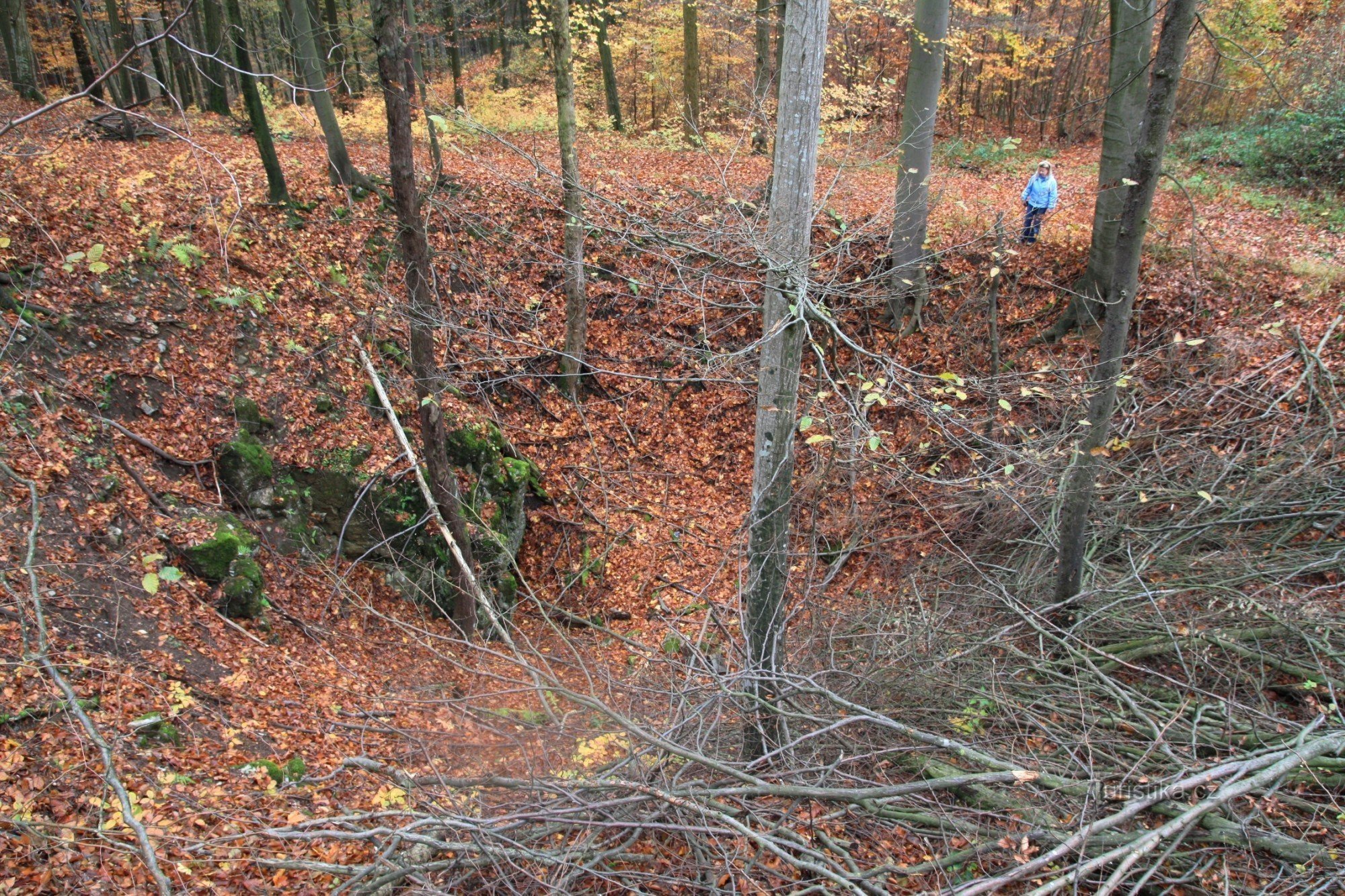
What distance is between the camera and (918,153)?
10.9m

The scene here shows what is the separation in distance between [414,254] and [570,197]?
4752mm

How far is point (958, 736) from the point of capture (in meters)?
5.31

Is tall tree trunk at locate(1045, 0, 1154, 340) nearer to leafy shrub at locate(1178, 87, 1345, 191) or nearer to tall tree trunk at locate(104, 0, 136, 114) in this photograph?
leafy shrub at locate(1178, 87, 1345, 191)

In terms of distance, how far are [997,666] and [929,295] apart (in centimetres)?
754

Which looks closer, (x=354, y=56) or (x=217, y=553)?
(x=217, y=553)

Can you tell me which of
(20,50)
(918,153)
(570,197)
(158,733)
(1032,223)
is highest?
(20,50)

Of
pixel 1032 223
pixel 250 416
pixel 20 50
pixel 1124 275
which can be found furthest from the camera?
pixel 20 50

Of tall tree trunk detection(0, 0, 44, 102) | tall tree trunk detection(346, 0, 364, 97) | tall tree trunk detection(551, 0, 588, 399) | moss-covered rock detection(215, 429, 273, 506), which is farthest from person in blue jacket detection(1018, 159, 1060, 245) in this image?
tall tree trunk detection(0, 0, 44, 102)

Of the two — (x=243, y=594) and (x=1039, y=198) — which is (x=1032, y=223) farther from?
(x=243, y=594)

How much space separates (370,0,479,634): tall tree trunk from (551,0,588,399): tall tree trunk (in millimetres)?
2169

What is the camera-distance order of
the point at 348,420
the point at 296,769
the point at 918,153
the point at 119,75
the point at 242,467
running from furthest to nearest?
the point at 119,75, the point at 918,153, the point at 348,420, the point at 242,467, the point at 296,769

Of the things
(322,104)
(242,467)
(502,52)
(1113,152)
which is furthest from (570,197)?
(502,52)

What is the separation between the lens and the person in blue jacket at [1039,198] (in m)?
11.3

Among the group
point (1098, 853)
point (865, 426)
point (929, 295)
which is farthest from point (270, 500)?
point (929, 295)
